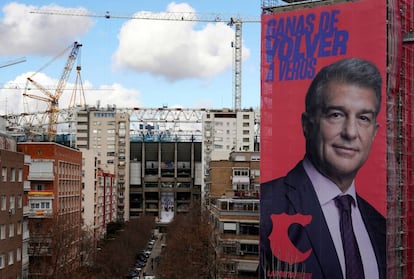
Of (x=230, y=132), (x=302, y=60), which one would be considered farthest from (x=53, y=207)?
(x=230, y=132)

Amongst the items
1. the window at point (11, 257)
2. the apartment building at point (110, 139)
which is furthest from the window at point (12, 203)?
the apartment building at point (110, 139)

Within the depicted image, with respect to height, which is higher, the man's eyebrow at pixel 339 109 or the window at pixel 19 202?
the man's eyebrow at pixel 339 109

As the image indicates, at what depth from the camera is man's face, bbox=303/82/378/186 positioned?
38719mm

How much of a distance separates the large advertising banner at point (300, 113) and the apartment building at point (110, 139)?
89.5m

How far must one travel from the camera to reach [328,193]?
40.1 m

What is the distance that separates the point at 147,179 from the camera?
142 meters

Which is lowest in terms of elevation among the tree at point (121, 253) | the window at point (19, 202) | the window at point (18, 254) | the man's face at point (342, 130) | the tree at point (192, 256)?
the tree at point (121, 253)

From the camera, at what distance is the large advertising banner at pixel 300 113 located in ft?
126

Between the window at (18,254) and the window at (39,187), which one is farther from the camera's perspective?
the window at (39,187)

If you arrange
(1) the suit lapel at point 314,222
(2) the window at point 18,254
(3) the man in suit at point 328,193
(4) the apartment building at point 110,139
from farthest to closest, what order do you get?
(4) the apartment building at point 110,139 < (1) the suit lapel at point 314,222 < (2) the window at point 18,254 < (3) the man in suit at point 328,193

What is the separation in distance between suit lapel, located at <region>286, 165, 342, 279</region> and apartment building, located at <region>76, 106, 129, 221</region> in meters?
91.0

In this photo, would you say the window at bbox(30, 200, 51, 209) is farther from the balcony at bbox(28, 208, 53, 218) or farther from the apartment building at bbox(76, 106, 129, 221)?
the apartment building at bbox(76, 106, 129, 221)

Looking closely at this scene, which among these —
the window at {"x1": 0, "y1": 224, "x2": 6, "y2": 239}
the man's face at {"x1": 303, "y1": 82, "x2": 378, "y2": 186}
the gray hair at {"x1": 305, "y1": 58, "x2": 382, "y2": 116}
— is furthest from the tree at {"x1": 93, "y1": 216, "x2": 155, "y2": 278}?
the gray hair at {"x1": 305, "y1": 58, "x2": 382, "y2": 116}

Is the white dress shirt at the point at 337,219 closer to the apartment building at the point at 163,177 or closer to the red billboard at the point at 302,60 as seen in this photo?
the red billboard at the point at 302,60
